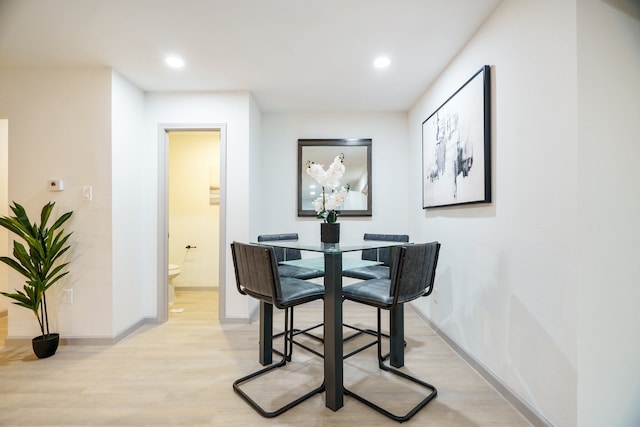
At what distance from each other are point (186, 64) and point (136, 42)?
40 cm

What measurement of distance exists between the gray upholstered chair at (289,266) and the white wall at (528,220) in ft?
4.11

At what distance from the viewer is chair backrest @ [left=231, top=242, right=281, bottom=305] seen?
1670 mm

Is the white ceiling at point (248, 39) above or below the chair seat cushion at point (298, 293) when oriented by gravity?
above

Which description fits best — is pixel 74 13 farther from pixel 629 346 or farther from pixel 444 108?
pixel 629 346

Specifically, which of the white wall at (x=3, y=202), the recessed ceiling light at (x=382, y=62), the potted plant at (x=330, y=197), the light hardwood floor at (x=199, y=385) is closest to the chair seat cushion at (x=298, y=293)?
the potted plant at (x=330, y=197)

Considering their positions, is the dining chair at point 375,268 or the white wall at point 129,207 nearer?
the dining chair at point 375,268

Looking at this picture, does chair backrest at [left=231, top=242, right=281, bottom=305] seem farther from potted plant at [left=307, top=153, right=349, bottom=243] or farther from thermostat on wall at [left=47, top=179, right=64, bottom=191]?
thermostat on wall at [left=47, top=179, right=64, bottom=191]

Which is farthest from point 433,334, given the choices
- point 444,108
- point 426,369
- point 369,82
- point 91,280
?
point 91,280

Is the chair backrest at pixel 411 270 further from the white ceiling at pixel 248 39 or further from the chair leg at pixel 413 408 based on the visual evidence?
the white ceiling at pixel 248 39

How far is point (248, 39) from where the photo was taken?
85.5 inches

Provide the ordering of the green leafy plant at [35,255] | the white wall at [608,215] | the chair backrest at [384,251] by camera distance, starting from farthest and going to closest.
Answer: the chair backrest at [384,251] → the green leafy plant at [35,255] → the white wall at [608,215]

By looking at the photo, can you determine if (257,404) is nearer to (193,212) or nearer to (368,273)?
(368,273)

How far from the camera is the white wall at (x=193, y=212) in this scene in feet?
14.6

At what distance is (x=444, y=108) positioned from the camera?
8.39 ft
